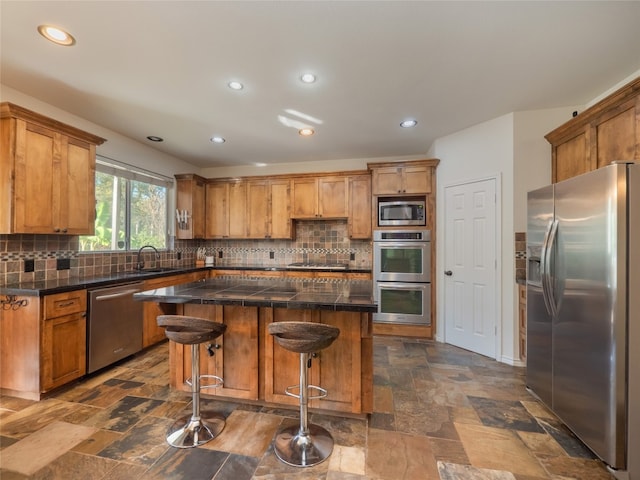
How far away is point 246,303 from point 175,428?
105cm

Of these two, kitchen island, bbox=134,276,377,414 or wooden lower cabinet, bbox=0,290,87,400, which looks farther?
wooden lower cabinet, bbox=0,290,87,400

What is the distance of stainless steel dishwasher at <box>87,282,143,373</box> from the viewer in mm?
2699

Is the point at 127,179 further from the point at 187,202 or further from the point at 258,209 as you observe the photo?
the point at 258,209

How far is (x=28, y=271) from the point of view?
2689mm

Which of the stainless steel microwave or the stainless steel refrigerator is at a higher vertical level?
the stainless steel microwave

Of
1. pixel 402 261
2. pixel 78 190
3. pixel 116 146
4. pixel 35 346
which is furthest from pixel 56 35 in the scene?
pixel 402 261

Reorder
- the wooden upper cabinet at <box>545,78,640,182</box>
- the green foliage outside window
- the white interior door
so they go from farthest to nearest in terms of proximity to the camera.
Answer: the green foliage outside window, the white interior door, the wooden upper cabinet at <box>545,78,640,182</box>

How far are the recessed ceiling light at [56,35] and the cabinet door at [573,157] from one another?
4048 millimetres

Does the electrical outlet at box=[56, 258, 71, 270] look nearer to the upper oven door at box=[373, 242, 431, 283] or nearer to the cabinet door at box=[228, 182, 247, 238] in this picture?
the cabinet door at box=[228, 182, 247, 238]

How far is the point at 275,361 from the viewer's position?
2.20m

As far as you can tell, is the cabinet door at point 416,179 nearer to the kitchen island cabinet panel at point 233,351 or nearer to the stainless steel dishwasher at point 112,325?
the kitchen island cabinet panel at point 233,351

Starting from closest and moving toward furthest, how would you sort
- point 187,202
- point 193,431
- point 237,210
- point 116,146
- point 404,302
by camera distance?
point 193,431, point 116,146, point 404,302, point 187,202, point 237,210

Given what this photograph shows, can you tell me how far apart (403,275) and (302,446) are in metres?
2.75

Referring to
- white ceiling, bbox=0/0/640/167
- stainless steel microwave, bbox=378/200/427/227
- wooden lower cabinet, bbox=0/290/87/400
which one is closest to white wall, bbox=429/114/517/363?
white ceiling, bbox=0/0/640/167
